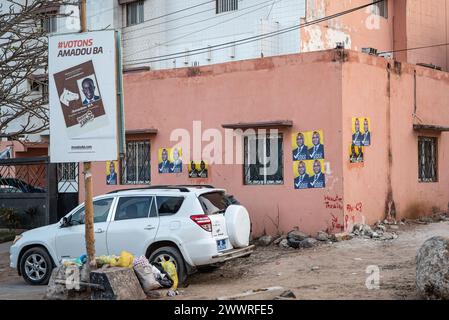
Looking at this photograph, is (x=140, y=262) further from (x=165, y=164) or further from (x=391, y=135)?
(x=391, y=135)

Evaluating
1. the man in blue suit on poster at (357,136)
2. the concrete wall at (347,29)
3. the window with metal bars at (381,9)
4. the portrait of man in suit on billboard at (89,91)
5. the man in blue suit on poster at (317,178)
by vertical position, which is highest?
the window with metal bars at (381,9)

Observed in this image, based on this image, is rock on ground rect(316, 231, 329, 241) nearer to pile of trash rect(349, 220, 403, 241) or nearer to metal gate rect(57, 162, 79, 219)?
pile of trash rect(349, 220, 403, 241)

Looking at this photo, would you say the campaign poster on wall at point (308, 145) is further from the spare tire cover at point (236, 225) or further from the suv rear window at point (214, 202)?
the spare tire cover at point (236, 225)

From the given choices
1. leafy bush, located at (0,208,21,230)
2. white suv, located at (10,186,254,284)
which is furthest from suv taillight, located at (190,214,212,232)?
leafy bush, located at (0,208,21,230)

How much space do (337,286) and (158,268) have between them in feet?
8.67

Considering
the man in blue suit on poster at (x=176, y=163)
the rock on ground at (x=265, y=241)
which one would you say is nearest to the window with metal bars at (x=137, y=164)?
the man in blue suit on poster at (x=176, y=163)

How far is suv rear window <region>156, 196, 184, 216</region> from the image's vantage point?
34.9ft

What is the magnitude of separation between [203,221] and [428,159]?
27.3 ft

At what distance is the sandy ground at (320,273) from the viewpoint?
8898 mm

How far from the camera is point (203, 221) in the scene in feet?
33.6

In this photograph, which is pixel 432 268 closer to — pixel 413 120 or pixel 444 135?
pixel 413 120

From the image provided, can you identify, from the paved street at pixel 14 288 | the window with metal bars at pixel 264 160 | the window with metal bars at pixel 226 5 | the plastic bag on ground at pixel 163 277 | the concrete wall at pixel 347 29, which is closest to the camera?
the plastic bag on ground at pixel 163 277

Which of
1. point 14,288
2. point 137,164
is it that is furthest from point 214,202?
point 137,164

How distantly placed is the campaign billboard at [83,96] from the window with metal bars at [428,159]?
31.7 feet
